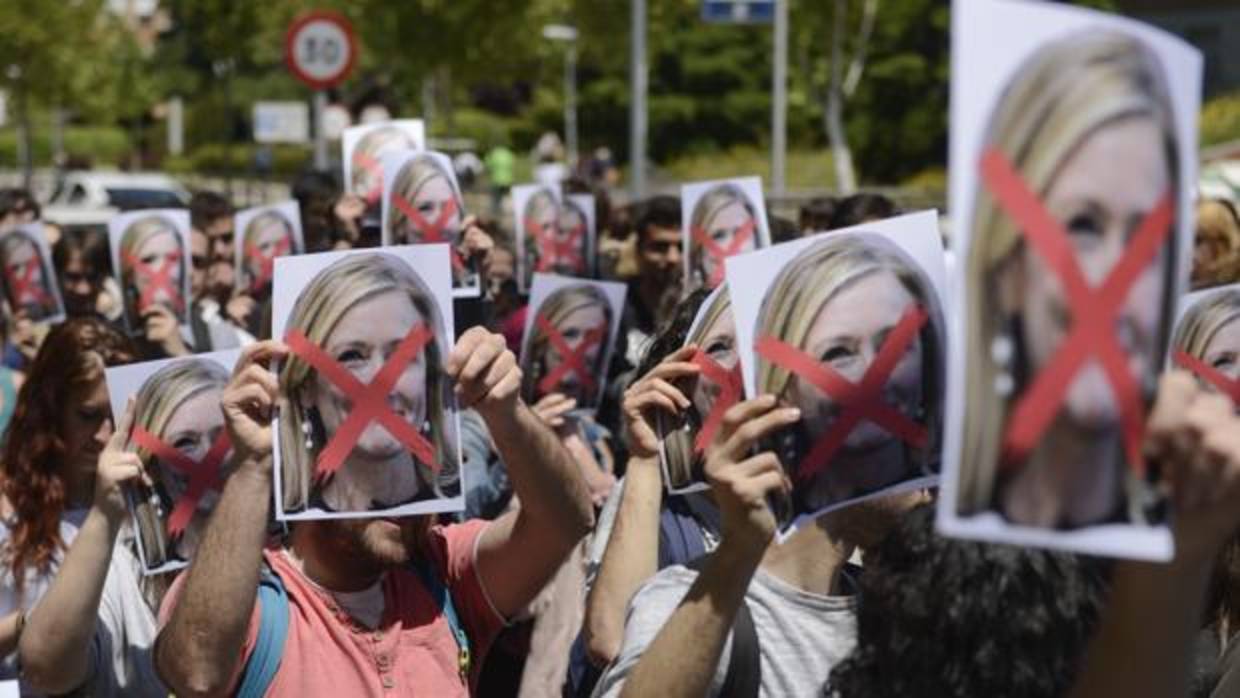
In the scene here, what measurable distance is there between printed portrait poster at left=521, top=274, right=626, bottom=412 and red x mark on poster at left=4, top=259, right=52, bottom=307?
3.25 metres

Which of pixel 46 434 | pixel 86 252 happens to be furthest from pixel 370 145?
pixel 46 434

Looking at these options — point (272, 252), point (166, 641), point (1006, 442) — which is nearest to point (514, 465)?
point (166, 641)

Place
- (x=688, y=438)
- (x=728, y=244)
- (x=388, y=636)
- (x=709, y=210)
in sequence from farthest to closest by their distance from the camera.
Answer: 1. (x=709, y=210)
2. (x=728, y=244)
3. (x=688, y=438)
4. (x=388, y=636)

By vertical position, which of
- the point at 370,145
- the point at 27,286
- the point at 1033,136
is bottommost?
the point at 27,286

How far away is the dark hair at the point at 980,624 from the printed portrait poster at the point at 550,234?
691 centimetres

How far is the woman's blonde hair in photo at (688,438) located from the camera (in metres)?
3.94

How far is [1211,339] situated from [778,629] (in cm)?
104

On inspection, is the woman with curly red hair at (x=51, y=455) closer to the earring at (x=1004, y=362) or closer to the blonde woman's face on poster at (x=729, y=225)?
the earring at (x=1004, y=362)

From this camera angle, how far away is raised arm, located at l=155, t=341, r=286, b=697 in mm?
3389

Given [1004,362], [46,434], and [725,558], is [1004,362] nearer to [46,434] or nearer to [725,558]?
[725,558]

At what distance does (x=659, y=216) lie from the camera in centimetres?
868

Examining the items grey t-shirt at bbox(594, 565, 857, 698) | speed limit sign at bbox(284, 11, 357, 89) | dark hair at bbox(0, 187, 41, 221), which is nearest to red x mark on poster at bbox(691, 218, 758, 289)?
dark hair at bbox(0, 187, 41, 221)

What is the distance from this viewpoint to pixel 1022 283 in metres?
2.26

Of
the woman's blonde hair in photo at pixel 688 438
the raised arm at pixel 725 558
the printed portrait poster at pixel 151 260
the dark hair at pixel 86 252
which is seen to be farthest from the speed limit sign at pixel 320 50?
the raised arm at pixel 725 558
